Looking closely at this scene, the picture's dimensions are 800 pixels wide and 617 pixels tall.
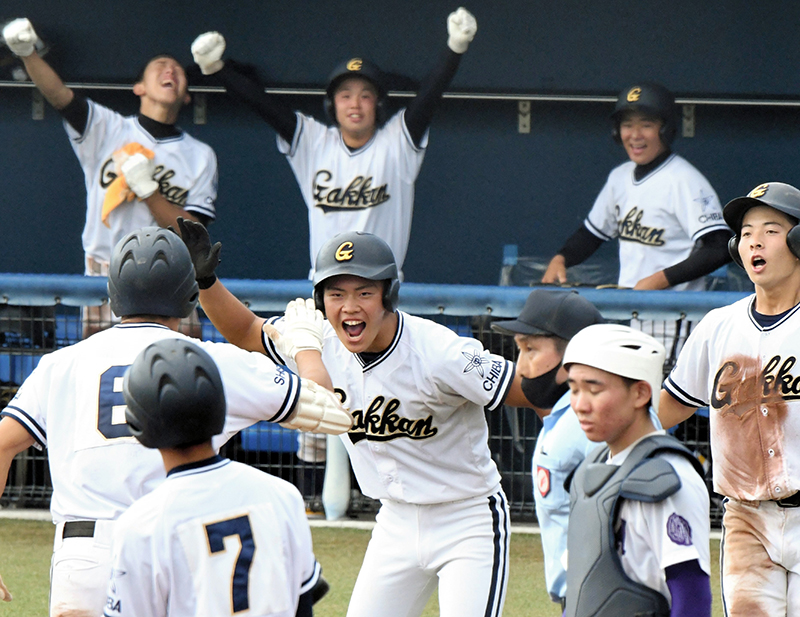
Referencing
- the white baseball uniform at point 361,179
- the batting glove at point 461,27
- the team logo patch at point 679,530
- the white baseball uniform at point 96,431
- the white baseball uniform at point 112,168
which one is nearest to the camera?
the team logo patch at point 679,530

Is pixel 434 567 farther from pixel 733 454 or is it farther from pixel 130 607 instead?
pixel 130 607

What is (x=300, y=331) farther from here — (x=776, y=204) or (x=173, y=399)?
(x=776, y=204)

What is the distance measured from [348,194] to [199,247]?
3345 mm

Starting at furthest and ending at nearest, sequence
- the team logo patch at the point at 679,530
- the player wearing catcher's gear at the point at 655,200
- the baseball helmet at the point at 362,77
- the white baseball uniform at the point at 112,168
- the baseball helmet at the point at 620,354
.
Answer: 1. the white baseball uniform at the point at 112,168
2. the baseball helmet at the point at 362,77
3. the player wearing catcher's gear at the point at 655,200
4. the baseball helmet at the point at 620,354
5. the team logo patch at the point at 679,530

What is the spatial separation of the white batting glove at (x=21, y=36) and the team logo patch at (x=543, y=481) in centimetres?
425

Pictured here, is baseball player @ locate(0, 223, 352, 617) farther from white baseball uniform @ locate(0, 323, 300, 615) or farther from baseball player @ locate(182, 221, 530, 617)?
baseball player @ locate(182, 221, 530, 617)

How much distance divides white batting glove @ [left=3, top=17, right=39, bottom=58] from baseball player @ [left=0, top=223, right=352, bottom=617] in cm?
402

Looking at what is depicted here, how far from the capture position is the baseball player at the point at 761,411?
3.30 m

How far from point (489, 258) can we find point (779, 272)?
520 centimetres

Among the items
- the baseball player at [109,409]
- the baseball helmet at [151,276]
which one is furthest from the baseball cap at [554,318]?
the baseball helmet at [151,276]

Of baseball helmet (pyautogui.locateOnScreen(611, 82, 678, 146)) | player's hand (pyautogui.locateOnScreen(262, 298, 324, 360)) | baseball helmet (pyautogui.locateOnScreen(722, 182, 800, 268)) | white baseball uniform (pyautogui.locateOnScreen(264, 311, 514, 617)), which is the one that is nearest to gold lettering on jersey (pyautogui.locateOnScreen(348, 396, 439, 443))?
white baseball uniform (pyautogui.locateOnScreen(264, 311, 514, 617))

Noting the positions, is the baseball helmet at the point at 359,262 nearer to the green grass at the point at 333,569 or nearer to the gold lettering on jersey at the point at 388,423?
the gold lettering on jersey at the point at 388,423

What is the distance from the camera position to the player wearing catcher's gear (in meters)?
6.32

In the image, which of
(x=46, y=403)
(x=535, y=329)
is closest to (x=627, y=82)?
(x=535, y=329)
